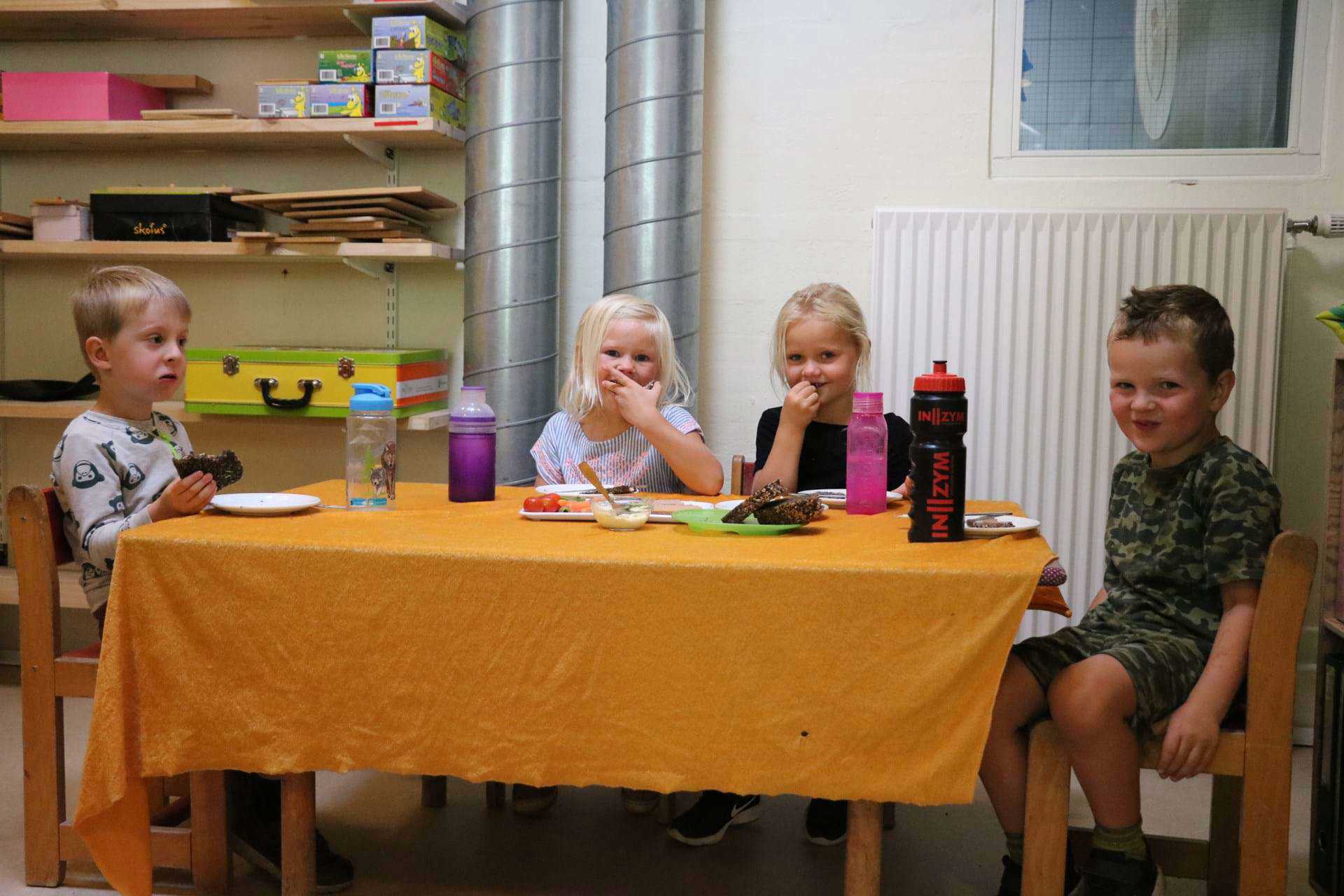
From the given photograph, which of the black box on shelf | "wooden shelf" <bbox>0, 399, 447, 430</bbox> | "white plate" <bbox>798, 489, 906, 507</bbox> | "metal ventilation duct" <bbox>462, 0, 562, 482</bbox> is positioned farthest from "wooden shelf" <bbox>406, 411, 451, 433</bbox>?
"white plate" <bbox>798, 489, 906, 507</bbox>

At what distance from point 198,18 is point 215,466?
172cm

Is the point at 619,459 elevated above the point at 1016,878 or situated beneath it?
elevated above

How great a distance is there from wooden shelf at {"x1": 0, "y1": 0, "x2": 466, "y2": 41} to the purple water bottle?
1325 millimetres

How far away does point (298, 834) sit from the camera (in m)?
1.72

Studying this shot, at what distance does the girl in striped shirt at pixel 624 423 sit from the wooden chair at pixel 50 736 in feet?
1.96

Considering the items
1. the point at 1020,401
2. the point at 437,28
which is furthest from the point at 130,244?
the point at 1020,401

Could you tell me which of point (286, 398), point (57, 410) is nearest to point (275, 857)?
→ point (286, 398)

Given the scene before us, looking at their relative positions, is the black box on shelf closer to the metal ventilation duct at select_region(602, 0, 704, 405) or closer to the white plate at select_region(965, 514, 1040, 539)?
the metal ventilation duct at select_region(602, 0, 704, 405)

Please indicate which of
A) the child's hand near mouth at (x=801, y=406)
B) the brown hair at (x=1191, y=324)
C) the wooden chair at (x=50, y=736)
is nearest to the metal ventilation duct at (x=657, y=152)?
the child's hand near mouth at (x=801, y=406)

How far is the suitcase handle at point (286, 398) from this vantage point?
2812 millimetres

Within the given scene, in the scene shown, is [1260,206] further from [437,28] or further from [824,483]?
[437,28]

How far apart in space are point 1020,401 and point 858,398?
1.16 m

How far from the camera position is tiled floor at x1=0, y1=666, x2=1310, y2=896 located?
1.94m

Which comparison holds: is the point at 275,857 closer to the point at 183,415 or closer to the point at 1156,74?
the point at 183,415
